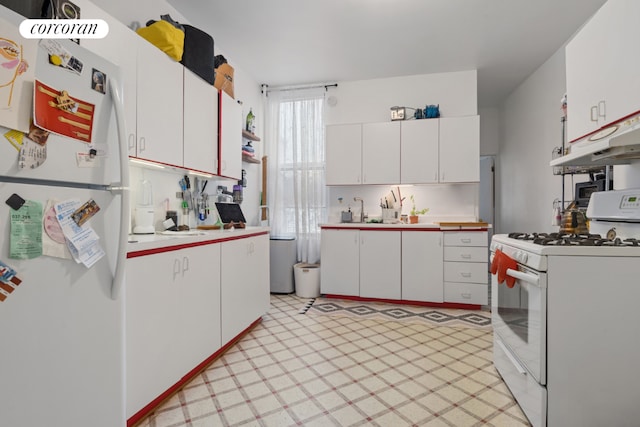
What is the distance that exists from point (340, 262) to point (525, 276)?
2382 mm

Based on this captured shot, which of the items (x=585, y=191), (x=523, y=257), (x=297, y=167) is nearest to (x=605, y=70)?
(x=523, y=257)

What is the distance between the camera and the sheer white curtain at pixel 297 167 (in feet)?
13.9

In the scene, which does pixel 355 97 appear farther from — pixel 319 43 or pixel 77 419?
pixel 77 419

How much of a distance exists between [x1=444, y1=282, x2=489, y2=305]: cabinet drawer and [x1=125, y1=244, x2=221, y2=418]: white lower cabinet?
2440mm

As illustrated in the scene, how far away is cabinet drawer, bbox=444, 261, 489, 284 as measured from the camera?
3363 millimetres

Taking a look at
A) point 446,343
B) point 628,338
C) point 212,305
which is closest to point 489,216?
point 446,343

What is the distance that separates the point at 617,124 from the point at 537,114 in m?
2.67

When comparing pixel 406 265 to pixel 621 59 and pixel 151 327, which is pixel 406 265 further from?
pixel 151 327

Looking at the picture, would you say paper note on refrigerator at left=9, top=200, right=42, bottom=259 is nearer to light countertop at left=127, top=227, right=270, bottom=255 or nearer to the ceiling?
light countertop at left=127, top=227, right=270, bottom=255

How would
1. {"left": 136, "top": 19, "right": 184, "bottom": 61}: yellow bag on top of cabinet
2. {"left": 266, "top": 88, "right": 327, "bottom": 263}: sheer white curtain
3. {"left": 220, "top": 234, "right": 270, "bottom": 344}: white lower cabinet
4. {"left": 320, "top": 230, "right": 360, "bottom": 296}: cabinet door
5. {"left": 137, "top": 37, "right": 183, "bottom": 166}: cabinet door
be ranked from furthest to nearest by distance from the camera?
{"left": 266, "top": 88, "right": 327, "bottom": 263}: sheer white curtain, {"left": 320, "top": 230, "right": 360, "bottom": 296}: cabinet door, {"left": 220, "top": 234, "right": 270, "bottom": 344}: white lower cabinet, {"left": 136, "top": 19, "right": 184, "bottom": 61}: yellow bag on top of cabinet, {"left": 137, "top": 37, "right": 183, "bottom": 166}: cabinet door

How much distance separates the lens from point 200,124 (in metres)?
2.54

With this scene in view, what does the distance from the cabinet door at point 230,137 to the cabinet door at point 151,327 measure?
4.40 ft

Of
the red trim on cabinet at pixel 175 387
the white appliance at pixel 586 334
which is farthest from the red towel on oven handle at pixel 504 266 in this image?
the red trim on cabinet at pixel 175 387

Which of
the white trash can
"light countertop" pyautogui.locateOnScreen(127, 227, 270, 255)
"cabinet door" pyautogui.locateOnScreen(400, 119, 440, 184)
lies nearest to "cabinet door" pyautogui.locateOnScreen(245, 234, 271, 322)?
"light countertop" pyautogui.locateOnScreen(127, 227, 270, 255)
